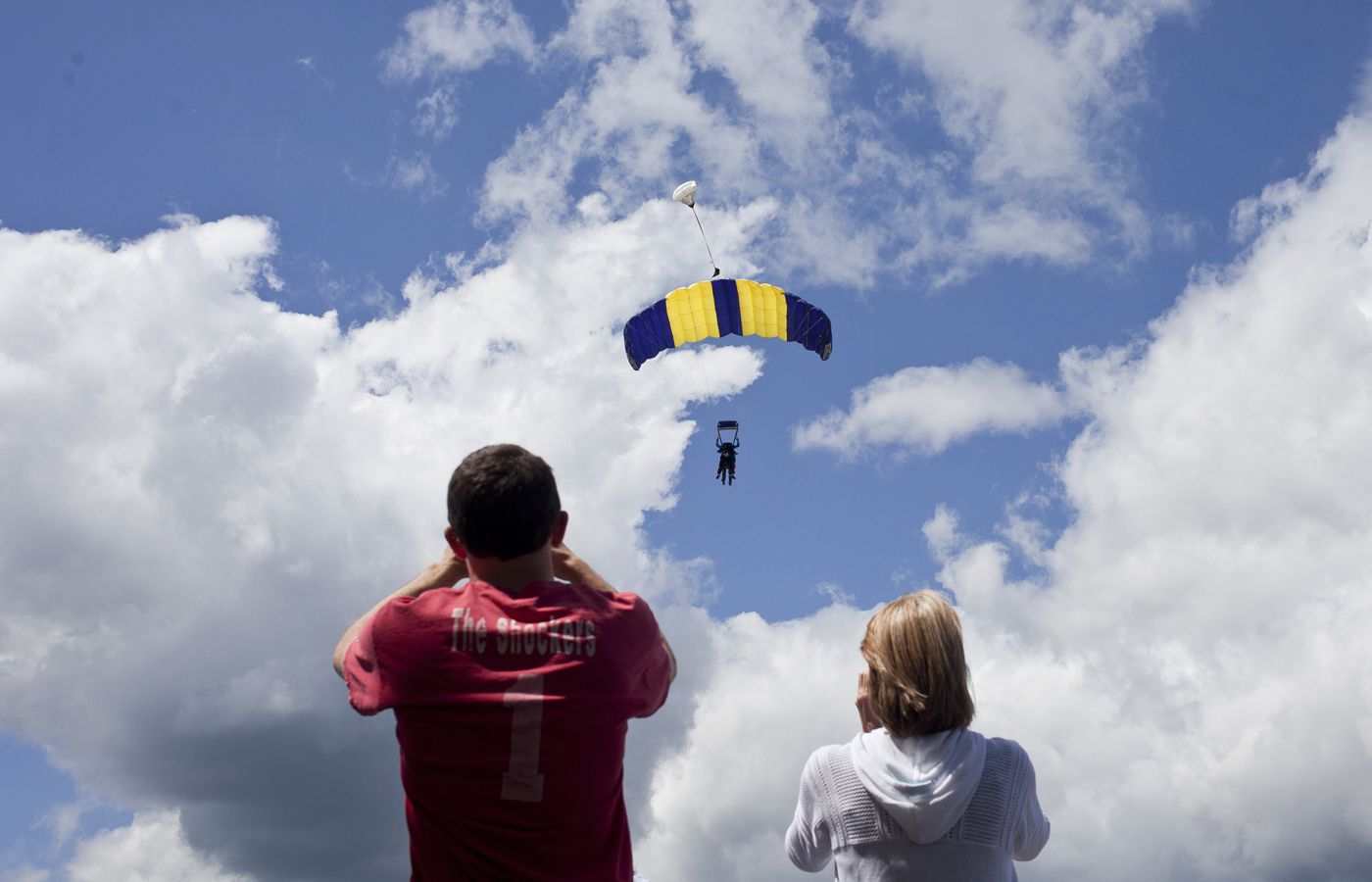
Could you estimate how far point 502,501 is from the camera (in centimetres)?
389

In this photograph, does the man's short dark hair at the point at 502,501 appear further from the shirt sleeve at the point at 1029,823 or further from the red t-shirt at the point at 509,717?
the shirt sleeve at the point at 1029,823

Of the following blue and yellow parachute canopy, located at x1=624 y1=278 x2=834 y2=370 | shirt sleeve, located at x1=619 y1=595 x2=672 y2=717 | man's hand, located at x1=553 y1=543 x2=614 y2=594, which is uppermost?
blue and yellow parachute canopy, located at x1=624 y1=278 x2=834 y2=370

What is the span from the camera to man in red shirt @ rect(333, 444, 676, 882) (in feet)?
12.5

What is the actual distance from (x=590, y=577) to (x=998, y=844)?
1.83m

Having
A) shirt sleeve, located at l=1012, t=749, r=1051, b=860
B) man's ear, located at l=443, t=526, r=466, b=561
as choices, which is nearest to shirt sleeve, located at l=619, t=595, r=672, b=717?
man's ear, located at l=443, t=526, r=466, b=561

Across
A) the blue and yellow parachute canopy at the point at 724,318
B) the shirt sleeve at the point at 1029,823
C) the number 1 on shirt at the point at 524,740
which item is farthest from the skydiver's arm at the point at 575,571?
the blue and yellow parachute canopy at the point at 724,318

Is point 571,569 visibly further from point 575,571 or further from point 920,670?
point 920,670

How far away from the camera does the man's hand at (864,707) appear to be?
4637mm

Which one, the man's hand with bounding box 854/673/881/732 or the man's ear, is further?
the man's hand with bounding box 854/673/881/732

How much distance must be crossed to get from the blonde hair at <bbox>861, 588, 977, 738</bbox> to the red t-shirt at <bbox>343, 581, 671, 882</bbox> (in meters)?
0.96

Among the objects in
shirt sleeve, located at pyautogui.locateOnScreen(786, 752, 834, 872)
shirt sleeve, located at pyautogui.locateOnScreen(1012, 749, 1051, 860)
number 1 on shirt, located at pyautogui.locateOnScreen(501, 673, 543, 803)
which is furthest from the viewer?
shirt sleeve, located at pyautogui.locateOnScreen(786, 752, 834, 872)

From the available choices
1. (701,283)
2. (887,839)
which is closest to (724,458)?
(701,283)

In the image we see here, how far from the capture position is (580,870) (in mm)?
3842

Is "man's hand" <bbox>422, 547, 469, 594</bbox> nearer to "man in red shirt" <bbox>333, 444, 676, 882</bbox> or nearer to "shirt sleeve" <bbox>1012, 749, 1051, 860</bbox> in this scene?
"man in red shirt" <bbox>333, 444, 676, 882</bbox>
